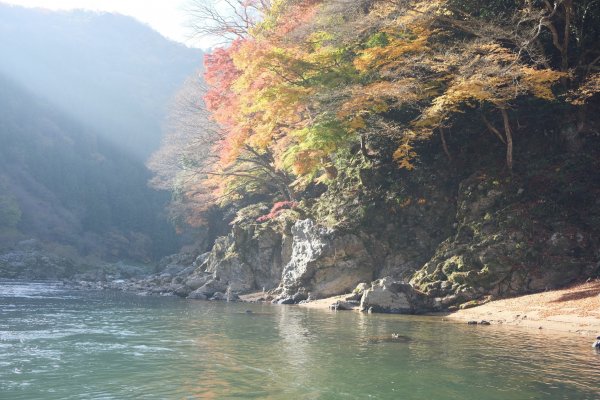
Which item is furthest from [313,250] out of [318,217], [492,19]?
[492,19]

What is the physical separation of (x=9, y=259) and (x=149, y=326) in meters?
30.9

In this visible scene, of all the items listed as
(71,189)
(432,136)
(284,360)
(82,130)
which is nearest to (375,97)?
(432,136)

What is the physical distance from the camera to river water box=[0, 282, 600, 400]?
6.55m

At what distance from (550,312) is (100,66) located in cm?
9141

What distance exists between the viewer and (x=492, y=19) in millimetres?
17391

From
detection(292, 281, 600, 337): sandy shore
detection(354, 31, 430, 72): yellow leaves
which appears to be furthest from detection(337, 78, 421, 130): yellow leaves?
detection(292, 281, 600, 337): sandy shore

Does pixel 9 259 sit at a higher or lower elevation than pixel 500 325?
higher

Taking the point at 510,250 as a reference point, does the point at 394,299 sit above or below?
→ below

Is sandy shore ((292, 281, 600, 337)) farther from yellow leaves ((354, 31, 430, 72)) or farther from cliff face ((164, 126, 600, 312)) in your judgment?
yellow leaves ((354, 31, 430, 72))

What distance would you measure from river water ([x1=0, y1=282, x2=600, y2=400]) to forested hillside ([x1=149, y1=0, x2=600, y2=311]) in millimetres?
5070

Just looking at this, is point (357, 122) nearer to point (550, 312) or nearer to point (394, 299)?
point (394, 299)

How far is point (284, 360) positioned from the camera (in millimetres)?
8367

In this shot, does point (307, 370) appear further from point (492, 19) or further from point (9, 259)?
point (9, 259)

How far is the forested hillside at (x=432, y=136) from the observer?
51.5 ft
